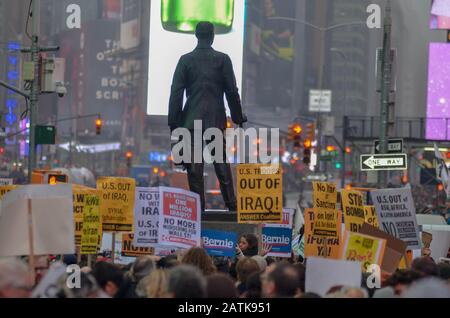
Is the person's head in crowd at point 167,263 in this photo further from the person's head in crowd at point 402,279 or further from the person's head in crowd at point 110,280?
the person's head in crowd at point 402,279

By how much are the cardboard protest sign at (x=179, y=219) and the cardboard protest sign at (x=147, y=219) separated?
125mm

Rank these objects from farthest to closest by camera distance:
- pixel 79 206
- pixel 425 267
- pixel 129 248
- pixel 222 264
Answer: pixel 129 248, pixel 79 206, pixel 222 264, pixel 425 267

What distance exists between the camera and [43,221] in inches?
389

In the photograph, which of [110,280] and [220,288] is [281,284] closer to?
[220,288]

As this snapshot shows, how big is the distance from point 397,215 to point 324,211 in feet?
2.90

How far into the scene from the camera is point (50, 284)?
24.8 ft

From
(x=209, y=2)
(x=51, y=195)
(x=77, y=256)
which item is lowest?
(x=77, y=256)

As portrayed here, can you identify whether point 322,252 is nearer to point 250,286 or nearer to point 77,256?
point 77,256

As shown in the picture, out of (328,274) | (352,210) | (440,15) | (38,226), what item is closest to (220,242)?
(352,210)

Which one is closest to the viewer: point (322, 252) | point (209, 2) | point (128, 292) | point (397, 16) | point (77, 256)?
point (128, 292)

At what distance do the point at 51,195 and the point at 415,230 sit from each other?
6.29 metres
